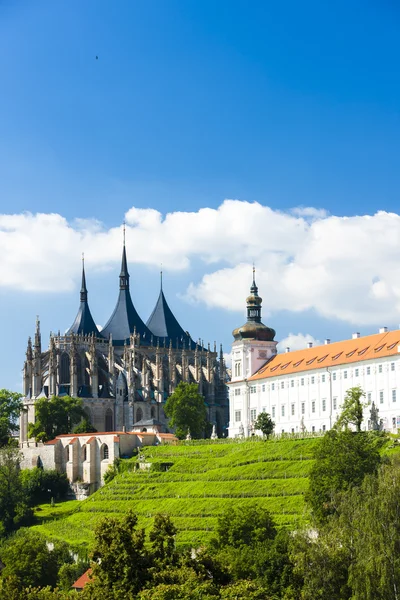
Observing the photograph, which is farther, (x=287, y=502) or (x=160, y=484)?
(x=160, y=484)

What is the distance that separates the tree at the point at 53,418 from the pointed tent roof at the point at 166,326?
95.1ft

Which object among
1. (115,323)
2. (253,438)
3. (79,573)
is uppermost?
(115,323)

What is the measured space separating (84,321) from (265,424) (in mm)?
46205

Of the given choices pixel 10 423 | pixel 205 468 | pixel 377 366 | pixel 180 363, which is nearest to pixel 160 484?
pixel 205 468

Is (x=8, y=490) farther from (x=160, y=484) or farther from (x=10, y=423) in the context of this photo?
(x=10, y=423)

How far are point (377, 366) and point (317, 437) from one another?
693 cm

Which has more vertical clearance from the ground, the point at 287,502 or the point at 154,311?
the point at 154,311

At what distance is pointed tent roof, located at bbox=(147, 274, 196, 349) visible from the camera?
449 feet

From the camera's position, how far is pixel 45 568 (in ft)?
218

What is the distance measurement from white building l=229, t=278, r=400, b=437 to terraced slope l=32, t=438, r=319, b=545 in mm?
6002

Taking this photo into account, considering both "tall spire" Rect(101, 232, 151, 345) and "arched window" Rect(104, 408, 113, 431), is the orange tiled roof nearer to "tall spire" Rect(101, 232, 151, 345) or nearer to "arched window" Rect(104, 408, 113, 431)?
"arched window" Rect(104, 408, 113, 431)

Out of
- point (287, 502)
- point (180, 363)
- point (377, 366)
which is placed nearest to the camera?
point (287, 502)

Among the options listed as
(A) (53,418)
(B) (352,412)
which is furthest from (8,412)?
(B) (352,412)

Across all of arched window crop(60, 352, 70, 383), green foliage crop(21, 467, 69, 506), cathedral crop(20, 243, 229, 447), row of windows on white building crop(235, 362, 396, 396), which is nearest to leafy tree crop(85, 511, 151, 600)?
row of windows on white building crop(235, 362, 396, 396)
